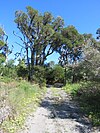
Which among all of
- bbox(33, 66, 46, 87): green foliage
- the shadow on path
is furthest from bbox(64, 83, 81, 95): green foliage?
the shadow on path

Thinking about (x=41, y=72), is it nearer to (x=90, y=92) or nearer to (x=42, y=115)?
(x=90, y=92)

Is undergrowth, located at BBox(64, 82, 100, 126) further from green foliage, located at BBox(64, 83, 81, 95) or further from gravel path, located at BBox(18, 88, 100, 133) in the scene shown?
green foliage, located at BBox(64, 83, 81, 95)

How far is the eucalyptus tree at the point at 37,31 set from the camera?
36094mm

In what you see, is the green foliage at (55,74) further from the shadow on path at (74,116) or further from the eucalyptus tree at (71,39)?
the shadow on path at (74,116)

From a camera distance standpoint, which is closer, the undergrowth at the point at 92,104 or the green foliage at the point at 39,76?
the undergrowth at the point at 92,104

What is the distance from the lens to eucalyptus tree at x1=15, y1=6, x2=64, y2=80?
36.1 m

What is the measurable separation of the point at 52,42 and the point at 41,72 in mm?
7714

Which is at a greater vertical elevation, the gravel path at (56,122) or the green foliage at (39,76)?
the green foliage at (39,76)

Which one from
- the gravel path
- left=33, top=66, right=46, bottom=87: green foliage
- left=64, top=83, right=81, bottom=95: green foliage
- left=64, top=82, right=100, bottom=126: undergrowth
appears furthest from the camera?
left=33, top=66, right=46, bottom=87: green foliage

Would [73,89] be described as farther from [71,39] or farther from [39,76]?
[71,39]

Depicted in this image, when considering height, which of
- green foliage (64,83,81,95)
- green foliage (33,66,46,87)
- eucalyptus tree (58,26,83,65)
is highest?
eucalyptus tree (58,26,83,65)

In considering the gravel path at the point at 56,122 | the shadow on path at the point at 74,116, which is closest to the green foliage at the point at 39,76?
the shadow on path at the point at 74,116

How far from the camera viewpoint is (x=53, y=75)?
39.0m

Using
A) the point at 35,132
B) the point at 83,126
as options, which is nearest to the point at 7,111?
the point at 35,132
